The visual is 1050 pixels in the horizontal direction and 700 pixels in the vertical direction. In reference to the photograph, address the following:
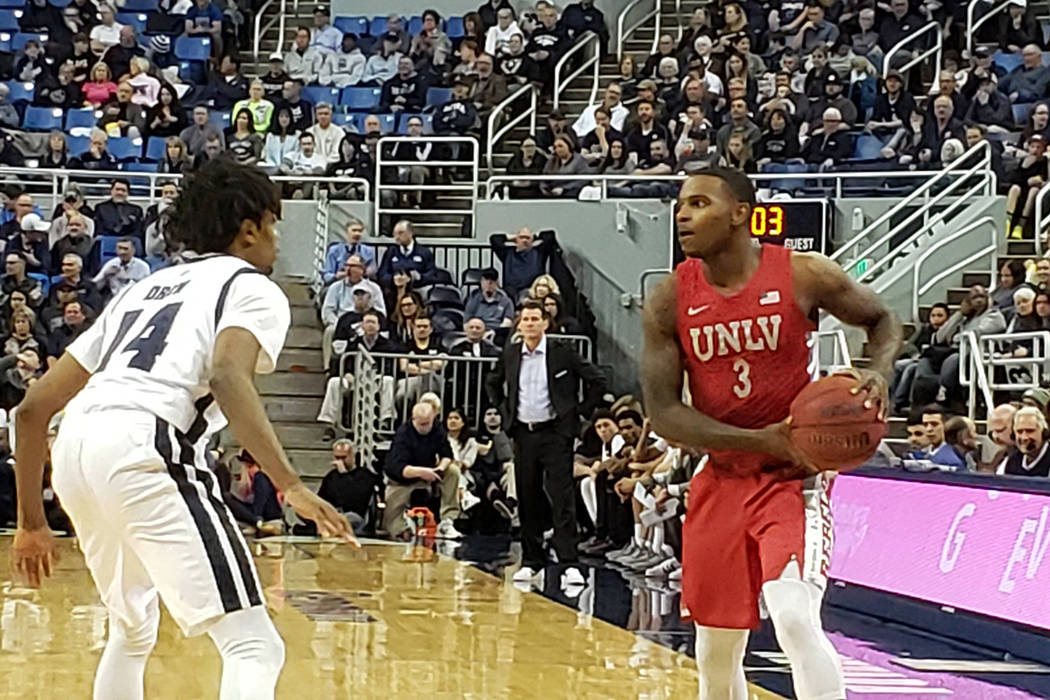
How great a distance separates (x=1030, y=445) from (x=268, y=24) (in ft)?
51.4

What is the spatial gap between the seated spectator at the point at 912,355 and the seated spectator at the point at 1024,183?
1844mm

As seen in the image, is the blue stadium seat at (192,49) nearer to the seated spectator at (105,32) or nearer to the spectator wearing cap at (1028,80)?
the seated spectator at (105,32)

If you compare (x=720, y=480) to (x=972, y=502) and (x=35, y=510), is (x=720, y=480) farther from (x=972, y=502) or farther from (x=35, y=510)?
(x=972, y=502)

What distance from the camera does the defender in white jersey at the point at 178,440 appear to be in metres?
4.05

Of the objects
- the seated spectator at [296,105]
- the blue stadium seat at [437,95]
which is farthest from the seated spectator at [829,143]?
the seated spectator at [296,105]

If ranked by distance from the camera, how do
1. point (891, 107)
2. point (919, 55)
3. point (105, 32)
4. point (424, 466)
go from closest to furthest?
1. point (424, 466)
2. point (891, 107)
3. point (919, 55)
4. point (105, 32)

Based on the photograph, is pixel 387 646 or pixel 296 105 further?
pixel 296 105

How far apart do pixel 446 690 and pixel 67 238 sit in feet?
39.1

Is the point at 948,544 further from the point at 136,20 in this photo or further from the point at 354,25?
the point at 136,20

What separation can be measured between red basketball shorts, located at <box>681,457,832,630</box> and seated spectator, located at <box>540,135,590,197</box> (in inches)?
535

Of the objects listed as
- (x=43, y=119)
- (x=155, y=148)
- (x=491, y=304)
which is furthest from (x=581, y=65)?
(x=43, y=119)

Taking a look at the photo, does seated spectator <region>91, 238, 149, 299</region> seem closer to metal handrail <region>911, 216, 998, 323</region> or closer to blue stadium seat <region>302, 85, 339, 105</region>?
blue stadium seat <region>302, 85, 339, 105</region>

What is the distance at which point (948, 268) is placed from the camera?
635 inches

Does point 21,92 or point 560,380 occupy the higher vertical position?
point 21,92
